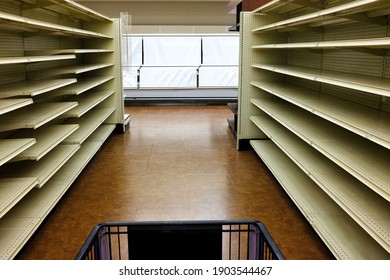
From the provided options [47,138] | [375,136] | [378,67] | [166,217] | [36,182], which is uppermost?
[378,67]

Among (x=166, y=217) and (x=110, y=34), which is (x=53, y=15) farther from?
(x=166, y=217)

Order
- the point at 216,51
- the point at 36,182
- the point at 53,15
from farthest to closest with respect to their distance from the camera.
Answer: the point at 216,51
the point at 53,15
the point at 36,182

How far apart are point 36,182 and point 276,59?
362cm

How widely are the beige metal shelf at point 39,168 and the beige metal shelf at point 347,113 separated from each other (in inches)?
86.4

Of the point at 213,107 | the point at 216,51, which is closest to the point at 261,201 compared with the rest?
the point at 213,107

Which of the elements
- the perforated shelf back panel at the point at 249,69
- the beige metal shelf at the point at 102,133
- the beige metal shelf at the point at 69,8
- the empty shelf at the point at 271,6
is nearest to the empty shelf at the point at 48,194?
the beige metal shelf at the point at 102,133

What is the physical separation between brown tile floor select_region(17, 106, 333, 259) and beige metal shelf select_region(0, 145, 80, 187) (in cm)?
41

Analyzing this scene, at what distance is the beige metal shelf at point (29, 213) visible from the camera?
252 centimetres

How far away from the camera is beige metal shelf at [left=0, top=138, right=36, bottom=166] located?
2.44m

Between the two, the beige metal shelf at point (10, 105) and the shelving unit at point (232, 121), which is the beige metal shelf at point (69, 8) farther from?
the shelving unit at point (232, 121)

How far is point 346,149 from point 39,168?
2.43 metres

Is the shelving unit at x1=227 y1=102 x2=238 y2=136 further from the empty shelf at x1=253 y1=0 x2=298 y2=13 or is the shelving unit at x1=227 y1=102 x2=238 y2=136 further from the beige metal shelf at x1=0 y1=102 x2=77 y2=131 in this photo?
the beige metal shelf at x1=0 y1=102 x2=77 y2=131

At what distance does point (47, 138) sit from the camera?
350 centimetres

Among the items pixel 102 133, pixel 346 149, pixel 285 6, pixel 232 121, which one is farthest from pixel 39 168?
pixel 232 121
